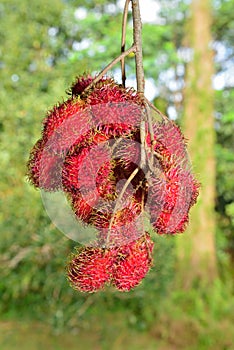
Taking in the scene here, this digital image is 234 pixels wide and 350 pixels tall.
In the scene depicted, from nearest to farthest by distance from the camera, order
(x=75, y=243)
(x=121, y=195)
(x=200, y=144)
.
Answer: (x=121, y=195), (x=75, y=243), (x=200, y=144)

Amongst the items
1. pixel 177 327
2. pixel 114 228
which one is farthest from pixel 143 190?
pixel 177 327

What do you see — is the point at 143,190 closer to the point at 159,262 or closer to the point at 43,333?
the point at 159,262

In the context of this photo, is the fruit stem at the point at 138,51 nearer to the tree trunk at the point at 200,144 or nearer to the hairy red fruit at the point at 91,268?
the hairy red fruit at the point at 91,268

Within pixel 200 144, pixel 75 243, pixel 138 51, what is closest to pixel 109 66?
pixel 138 51

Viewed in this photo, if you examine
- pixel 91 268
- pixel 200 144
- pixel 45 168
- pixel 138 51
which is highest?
pixel 200 144

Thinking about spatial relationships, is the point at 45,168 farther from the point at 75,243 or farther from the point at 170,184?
the point at 75,243

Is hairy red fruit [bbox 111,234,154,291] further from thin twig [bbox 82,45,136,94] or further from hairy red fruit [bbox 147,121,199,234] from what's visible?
thin twig [bbox 82,45,136,94]

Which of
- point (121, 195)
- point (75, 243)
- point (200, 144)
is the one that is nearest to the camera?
point (121, 195)
